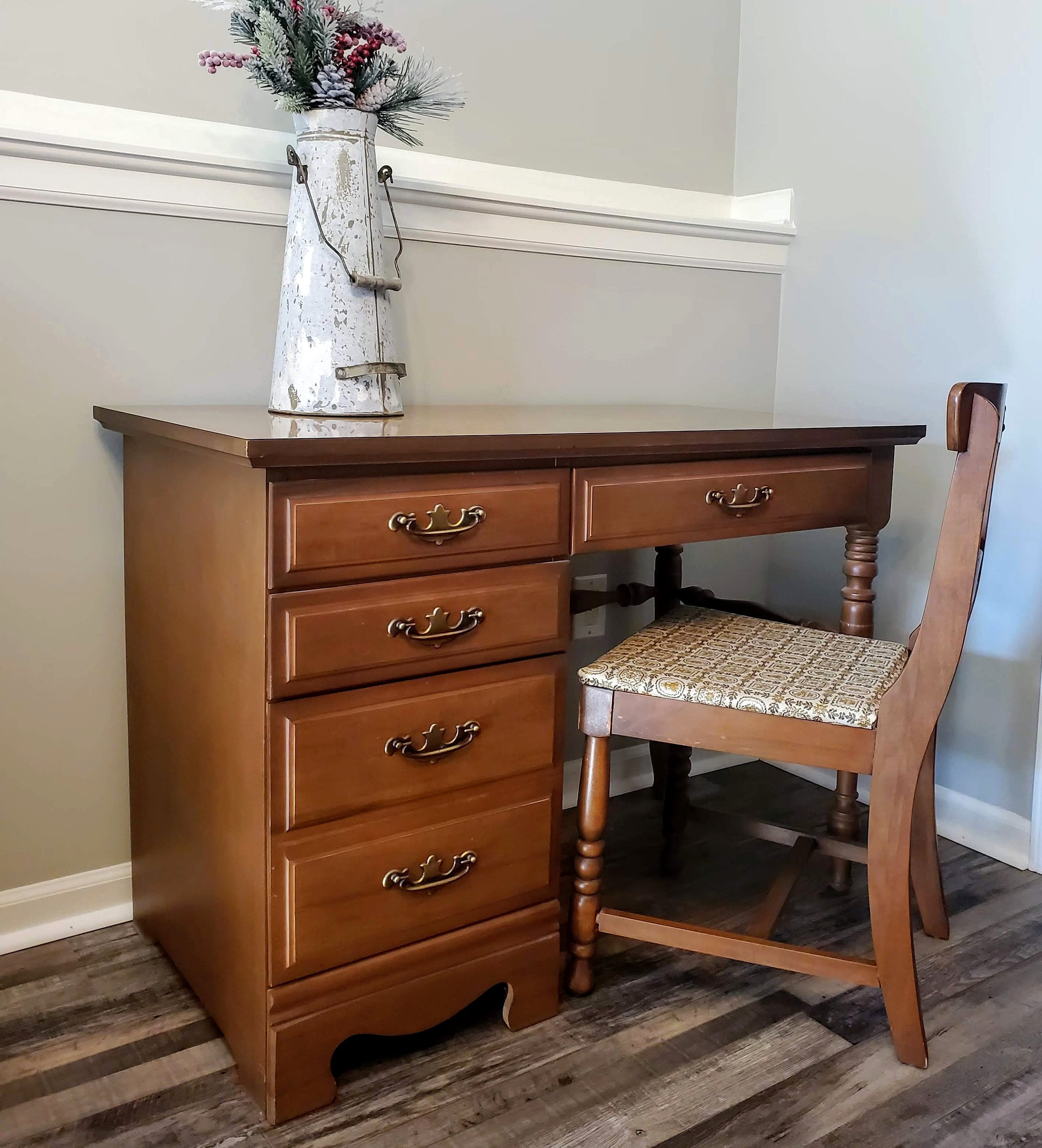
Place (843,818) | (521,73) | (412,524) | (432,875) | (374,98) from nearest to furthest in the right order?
(412,524), (432,875), (374,98), (843,818), (521,73)

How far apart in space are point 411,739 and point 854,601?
83 cm

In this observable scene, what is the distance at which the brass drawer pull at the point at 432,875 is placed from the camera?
1.24m

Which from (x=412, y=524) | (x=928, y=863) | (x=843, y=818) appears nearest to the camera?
(x=412, y=524)

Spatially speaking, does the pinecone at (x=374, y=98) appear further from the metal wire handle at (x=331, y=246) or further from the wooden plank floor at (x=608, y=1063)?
the wooden plank floor at (x=608, y=1063)

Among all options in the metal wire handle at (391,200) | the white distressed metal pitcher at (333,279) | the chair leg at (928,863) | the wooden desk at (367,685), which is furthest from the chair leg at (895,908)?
the metal wire handle at (391,200)

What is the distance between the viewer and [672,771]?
179cm

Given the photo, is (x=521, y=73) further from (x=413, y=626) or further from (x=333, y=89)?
(x=413, y=626)

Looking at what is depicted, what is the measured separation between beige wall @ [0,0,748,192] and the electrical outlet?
30.2 inches

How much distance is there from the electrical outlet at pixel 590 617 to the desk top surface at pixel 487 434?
396mm

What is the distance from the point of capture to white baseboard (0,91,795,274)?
4.65 feet

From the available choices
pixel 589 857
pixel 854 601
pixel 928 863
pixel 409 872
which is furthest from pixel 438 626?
pixel 928 863

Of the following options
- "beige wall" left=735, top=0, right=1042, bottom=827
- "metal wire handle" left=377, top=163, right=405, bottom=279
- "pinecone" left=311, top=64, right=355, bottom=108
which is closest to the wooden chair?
"beige wall" left=735, top=0, right=1042, bottom=827

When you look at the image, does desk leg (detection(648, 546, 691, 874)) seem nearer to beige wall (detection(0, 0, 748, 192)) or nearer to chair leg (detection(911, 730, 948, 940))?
chair leg (detection(911, 730, 948, 940))

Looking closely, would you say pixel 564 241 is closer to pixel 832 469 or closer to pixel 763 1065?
pixel 832 469
